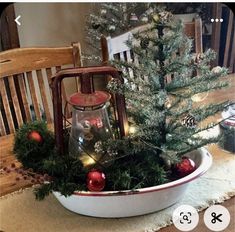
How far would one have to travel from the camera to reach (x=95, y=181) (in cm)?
53

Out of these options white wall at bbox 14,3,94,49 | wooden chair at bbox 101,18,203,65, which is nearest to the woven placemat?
white wall at bbox 14,3,94,49

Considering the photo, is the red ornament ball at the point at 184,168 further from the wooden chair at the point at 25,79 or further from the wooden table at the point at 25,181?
the wooden chair at the point at 25,79

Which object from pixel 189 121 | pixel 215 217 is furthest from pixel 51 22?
pixel 215 217

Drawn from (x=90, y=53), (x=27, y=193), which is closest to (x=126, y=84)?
(x=27, y=193)

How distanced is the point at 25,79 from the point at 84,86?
1.81ft

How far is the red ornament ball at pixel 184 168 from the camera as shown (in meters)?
0.59

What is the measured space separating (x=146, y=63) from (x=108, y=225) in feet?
0.79

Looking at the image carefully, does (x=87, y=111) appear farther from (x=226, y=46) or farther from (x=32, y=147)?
(x=226, y=46)

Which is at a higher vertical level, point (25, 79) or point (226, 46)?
point (226, 46)

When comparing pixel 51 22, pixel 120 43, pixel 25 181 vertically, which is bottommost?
pixel 25 181

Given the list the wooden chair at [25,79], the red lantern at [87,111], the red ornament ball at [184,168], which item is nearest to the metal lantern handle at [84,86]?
the red lantern at [87,111]

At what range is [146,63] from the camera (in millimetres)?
551

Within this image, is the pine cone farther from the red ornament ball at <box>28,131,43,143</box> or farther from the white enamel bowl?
the red ornament ball at <box>28,131,43,143</box>

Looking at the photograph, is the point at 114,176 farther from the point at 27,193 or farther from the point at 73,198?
the point at 27,193
